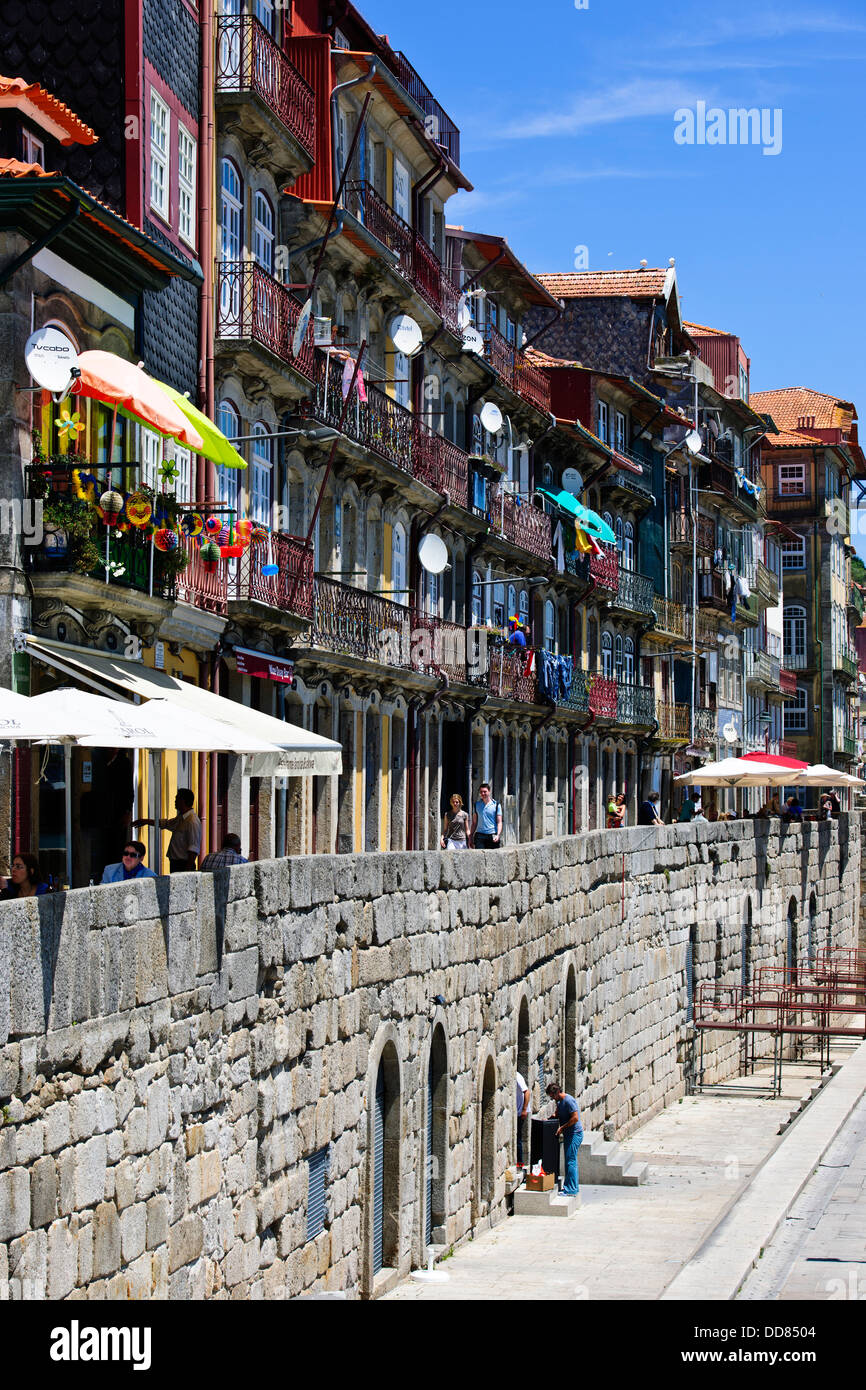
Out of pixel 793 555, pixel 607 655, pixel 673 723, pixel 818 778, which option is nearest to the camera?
pixel 818 778

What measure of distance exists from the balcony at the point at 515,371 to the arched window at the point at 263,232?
12.2m

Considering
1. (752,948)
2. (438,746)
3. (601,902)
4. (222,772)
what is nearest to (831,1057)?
(752,948)

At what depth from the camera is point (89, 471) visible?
67.3 feet

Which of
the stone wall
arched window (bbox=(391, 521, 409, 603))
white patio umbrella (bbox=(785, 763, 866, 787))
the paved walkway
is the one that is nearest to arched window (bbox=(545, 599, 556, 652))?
white patio umbrella (bbox=(785, 763, 866, 787))

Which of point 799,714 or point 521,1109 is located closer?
point 521,1109

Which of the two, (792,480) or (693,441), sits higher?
(792,480)

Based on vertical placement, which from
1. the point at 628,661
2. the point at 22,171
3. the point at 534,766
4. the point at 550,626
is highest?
the point at 22,171

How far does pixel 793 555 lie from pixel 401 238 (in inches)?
1800

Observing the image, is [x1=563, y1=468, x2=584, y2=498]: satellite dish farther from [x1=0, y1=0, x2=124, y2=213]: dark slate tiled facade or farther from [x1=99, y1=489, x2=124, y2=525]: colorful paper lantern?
[x1=99, y1=489, x2=124, y2=525]: colorful paper lantern

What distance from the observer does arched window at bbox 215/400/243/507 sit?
25516mm

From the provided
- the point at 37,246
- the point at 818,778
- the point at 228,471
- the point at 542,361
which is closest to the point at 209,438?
the point at 37,246

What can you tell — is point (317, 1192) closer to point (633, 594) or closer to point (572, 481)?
point (572, 481)

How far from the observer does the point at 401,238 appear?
111ft

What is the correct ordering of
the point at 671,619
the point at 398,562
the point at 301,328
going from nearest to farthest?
the point at 301,328 → the point at 398,562 → the point at 671,619
